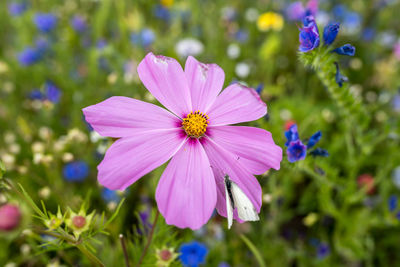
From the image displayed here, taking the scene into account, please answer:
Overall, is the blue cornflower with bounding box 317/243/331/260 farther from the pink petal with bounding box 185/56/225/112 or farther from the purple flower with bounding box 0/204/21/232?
the purple flower with bounding box 0/204/21/232

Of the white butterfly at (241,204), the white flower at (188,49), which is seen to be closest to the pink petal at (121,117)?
the white butterfly at (241,204)

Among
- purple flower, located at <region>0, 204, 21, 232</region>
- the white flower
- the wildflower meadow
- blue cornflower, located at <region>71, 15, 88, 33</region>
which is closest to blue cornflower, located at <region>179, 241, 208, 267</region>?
the wildflower meadow

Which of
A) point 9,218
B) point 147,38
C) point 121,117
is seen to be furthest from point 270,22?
point 9,218

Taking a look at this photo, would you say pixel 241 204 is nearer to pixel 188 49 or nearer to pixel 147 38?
pixel 188 49

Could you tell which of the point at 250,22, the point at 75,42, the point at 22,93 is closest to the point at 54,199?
the point at 22,93

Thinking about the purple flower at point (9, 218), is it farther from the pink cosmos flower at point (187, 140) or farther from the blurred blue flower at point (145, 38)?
the blurred blue flower at point (145, 38)

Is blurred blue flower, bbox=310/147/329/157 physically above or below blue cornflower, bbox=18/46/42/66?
above
